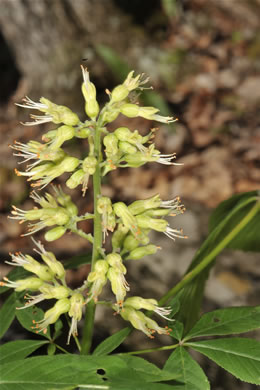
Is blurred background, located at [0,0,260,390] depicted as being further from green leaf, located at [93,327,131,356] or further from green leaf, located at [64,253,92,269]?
green leaf, located at [93,327,131,356]

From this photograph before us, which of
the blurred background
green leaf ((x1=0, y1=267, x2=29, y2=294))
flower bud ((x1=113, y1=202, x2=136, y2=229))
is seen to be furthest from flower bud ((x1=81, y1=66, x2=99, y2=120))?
the blurred background

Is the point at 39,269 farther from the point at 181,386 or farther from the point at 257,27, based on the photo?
the point at 257,27

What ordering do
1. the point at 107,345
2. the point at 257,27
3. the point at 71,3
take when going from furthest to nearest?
the point at 257,27, the point at 71,3, the point at 107,345

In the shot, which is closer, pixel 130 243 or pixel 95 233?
pixel 95 233

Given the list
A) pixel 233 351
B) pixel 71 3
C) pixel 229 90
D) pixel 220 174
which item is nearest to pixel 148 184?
pixel 220 174

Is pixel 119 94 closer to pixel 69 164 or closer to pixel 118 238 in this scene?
pixel 69 164

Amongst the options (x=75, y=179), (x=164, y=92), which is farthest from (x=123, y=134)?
(x=164, y=92)
